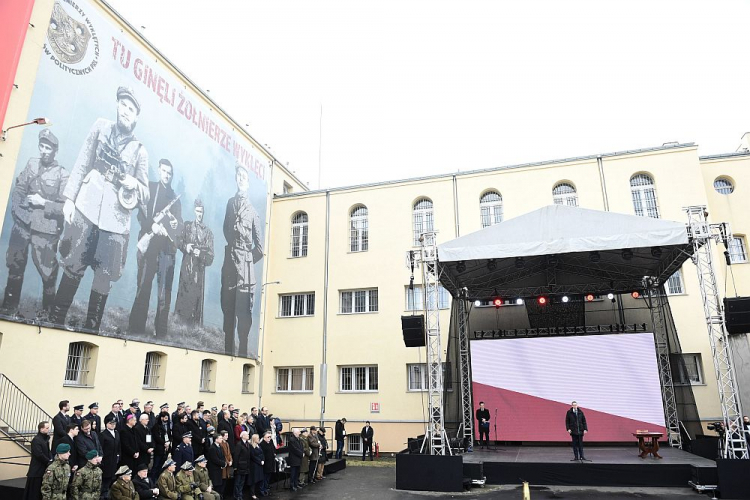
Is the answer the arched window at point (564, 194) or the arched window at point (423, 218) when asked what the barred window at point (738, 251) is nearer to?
the arched window at point (564, 194)

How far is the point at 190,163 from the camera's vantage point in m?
18.6

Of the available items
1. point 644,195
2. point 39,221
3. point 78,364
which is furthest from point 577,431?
point 39,221

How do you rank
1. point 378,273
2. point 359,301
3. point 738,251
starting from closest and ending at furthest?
1. point 738,251
2. point 378,273
3. point 359,301

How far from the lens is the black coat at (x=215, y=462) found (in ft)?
35.9

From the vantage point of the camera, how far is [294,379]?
2198 cm

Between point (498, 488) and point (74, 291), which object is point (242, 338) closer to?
point (74, 291)

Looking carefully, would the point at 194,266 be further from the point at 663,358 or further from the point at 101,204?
the point at 663,358

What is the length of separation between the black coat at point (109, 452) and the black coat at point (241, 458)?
2304 millimetres

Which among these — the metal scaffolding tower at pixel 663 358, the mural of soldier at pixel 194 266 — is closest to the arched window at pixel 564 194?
the metal scaffolding tower at pixel 663 358

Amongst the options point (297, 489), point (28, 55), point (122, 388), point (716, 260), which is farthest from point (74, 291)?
point (716, 260)

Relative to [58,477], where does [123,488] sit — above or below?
below

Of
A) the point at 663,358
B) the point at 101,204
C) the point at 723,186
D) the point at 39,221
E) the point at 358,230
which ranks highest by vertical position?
the point at 723,186

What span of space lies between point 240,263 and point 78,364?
25.8 ft

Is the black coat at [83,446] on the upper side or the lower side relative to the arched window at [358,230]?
lower
